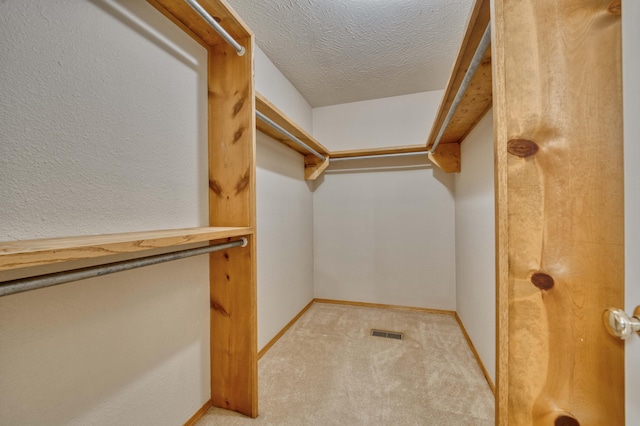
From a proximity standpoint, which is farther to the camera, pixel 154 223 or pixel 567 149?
pixel 154 223

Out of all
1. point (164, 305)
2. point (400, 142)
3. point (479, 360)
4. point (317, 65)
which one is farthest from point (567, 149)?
point (400, 142)

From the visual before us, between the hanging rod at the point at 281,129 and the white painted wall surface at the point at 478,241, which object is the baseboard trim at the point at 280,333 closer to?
the white painted wall surface at the point at 478,241

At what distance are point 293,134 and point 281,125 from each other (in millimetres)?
248

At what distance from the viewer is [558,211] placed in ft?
1.99

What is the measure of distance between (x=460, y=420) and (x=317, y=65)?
2711 mm

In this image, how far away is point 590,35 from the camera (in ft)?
1.92

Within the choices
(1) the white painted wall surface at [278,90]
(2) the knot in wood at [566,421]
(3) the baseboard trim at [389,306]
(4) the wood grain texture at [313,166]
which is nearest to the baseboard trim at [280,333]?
(3) the baseboard trim at [389,306]

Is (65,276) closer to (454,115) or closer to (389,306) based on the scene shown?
(454,115)

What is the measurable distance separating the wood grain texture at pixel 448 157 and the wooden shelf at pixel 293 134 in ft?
3.57

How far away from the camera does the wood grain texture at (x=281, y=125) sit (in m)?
1.57

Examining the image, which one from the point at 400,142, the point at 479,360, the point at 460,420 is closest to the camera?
the point at 460,420

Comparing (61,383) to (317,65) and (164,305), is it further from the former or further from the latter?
(317,65)

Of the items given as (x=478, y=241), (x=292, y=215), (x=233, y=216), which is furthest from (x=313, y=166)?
(x=478, y=241)

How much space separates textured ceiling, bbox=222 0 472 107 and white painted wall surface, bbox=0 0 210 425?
72cm
